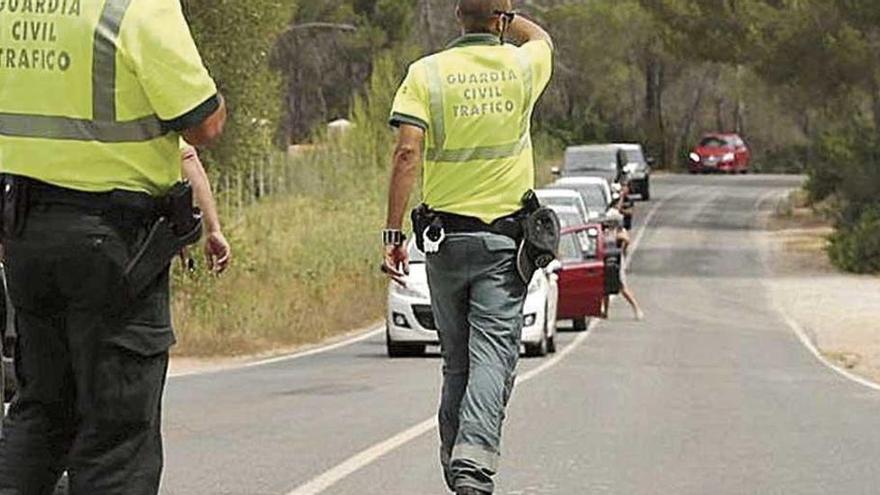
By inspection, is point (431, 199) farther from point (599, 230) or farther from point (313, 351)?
point (599, 230)

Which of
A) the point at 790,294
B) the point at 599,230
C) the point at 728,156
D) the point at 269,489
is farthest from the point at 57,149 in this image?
the point at 728,156

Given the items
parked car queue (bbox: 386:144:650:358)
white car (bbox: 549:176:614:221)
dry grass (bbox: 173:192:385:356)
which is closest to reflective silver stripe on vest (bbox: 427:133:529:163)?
parked car queue (bbox: 386:144:650:358)

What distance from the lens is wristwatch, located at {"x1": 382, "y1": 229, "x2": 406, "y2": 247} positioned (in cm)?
811

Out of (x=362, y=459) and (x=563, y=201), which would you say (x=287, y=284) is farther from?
(x=362, y=459)

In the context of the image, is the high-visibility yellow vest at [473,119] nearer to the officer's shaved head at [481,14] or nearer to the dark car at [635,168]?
the officer's shaved head at [481,14]

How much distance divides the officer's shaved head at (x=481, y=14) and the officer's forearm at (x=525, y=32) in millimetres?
249

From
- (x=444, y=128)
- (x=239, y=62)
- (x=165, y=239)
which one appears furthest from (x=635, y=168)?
(x=165, y=239)

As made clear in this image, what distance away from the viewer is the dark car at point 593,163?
158 feet

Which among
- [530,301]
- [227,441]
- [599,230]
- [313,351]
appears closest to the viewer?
[227,441]

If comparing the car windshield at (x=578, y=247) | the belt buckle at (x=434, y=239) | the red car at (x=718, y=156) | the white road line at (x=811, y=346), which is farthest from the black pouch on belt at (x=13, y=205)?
the red car at (x=718, y=156)

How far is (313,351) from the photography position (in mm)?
22828

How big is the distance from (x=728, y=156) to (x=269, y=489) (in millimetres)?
67576

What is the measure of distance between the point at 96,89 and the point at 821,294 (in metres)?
31.6

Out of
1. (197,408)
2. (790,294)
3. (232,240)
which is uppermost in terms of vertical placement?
(197,408)
